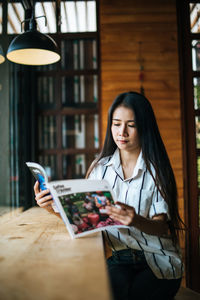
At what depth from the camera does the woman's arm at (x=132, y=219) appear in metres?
1.02

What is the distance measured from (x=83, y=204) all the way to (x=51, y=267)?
0.34m

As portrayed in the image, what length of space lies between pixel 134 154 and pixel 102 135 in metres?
1.33

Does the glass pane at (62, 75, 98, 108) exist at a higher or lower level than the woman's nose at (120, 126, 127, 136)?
higher

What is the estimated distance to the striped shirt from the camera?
1.32 metres

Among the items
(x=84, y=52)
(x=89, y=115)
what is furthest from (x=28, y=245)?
(x=84, y=52)

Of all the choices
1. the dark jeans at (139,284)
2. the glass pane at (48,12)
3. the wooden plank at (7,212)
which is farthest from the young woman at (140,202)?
the glass pane at (48,12)

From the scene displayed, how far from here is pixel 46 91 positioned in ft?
10.1

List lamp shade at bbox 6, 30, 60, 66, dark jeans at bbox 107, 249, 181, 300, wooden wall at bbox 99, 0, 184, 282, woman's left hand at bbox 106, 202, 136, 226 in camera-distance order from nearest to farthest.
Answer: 1. woman's left hand at bbox 106, 202, 136, 226
2. dark jeans at bbox 107, 249, 181, 300
3. lamp shade at bbox 6, 30, 60, 66
4. wooden wall at bbox 99, 0, 184, 282

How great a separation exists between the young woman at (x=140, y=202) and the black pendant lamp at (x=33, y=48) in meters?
0.60

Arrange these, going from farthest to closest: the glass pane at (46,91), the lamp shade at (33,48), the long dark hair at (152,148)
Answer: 1. the glass pane at (46,91)
2. the lamp shade at (33,48)
3. the long dark hair at (152,148)

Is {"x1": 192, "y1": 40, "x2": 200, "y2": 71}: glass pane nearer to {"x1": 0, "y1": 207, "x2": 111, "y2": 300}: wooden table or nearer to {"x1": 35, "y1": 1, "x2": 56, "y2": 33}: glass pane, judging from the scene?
{"x1": 35, "y1": 1, "x2": 56, "y2": 33}: glass pane

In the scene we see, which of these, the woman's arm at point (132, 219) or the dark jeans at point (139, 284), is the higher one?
the woman's arm at point (132, 219)

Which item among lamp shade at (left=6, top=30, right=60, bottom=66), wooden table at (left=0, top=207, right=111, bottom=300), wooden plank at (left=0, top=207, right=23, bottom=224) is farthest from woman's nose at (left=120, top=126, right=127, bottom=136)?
wooden plank at (left=0, top=207, right=23, bottom=224)

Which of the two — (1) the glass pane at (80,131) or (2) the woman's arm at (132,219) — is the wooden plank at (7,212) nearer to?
(1) the glass pane at (80,131)
